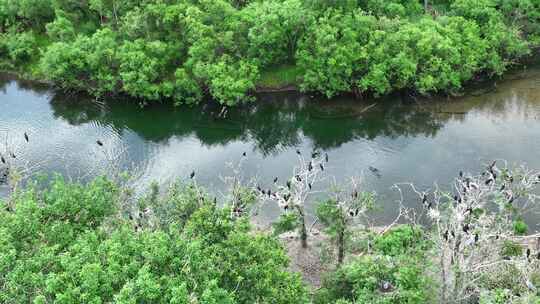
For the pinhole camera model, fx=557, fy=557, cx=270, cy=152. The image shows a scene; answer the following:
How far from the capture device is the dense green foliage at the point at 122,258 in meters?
17.3

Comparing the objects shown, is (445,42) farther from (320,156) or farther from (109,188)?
(109,188)

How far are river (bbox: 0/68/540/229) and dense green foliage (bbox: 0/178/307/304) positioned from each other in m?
12.7

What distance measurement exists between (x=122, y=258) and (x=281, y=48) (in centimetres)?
2899

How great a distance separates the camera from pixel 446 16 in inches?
1768

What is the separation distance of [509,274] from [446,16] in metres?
27.4

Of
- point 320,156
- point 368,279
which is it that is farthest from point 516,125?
point 368,279

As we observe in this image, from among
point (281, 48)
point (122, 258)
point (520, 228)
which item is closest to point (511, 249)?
point (520, 228)

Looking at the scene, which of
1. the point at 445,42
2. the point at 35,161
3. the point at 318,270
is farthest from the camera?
the point at 445,42

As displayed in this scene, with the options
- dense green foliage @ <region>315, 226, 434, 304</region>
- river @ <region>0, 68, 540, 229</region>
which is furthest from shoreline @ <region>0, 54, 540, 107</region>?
dense green foliage @ <region>315, 226, 434, 304</region>

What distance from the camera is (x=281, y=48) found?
4438 centimetres

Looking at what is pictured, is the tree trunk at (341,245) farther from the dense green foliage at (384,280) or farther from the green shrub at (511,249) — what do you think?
the green shrub at (511,249)

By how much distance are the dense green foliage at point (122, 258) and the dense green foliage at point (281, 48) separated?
21.2 meters

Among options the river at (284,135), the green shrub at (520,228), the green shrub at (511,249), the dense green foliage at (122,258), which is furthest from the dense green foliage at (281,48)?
the dense green foliage at (122,258)

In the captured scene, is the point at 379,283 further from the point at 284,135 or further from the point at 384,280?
the point at 284,135
